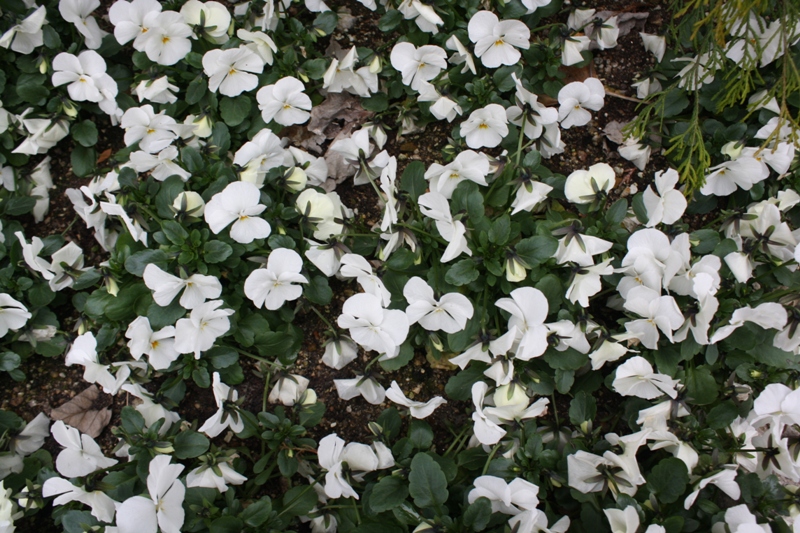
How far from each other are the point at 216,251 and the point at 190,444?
0.61 metres

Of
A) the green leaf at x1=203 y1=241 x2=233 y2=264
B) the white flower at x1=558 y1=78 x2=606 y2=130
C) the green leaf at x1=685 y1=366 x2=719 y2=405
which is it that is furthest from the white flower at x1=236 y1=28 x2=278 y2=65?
the green leaf at x1=685 y1=366 x2=719 y2=405

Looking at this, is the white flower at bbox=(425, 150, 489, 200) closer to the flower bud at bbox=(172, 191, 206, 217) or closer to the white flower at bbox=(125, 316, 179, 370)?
the flower bud at bbox=(172, 191, 206, 217)

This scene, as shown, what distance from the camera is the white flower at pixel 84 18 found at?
2512 millimetres

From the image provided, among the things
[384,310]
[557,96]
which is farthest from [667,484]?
[557,96]

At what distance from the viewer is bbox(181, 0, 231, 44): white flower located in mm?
2566

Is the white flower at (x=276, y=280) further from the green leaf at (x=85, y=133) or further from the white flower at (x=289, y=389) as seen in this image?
the green leaf at (x=85, y=133)

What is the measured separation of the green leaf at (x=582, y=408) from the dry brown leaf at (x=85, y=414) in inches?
61.6

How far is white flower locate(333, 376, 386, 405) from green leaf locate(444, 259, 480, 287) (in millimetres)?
416

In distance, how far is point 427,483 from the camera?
190 cm

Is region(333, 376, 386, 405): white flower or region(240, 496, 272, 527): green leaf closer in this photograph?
region(240, 496, 272, 527): green leaf

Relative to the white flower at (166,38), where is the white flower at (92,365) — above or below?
below

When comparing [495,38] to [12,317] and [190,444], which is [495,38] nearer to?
[190,444]

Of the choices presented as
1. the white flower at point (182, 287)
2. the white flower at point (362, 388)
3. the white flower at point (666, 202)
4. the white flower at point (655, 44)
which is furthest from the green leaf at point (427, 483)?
the white flower at point (655, 44)

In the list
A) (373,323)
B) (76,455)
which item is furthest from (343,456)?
(76,455)
